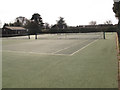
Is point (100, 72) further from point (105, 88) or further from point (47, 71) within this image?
point (47, 71)

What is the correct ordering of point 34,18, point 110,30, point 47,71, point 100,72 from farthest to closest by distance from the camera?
point 34,18 → point 110,30 → point 47,71 → point 100,72

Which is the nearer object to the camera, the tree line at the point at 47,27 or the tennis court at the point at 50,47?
the tennis court at the point at 50,47

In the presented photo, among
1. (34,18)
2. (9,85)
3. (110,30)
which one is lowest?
(9,85)

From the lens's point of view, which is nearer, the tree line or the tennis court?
the tennis court

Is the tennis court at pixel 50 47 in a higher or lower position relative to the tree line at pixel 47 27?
lower

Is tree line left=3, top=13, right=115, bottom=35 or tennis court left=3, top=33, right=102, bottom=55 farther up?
tree line left=3, top=13, right=115, bottom=35

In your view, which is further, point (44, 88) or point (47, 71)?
point (47, 71)

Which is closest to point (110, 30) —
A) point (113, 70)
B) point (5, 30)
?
point (5, 30)

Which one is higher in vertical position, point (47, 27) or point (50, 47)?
point (47, 27)

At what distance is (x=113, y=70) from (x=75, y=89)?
7.84 ft

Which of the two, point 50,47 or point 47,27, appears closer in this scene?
point 50,47

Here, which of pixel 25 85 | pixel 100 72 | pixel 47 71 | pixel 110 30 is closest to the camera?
pixel 25 85

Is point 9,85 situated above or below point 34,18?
below

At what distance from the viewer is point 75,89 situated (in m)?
4.06
